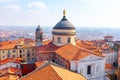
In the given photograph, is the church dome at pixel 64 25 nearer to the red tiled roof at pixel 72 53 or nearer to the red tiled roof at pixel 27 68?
the red tiled roof at pixel 72 53

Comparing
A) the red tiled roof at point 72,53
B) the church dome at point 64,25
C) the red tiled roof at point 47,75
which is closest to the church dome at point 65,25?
the church dome at point 64,25

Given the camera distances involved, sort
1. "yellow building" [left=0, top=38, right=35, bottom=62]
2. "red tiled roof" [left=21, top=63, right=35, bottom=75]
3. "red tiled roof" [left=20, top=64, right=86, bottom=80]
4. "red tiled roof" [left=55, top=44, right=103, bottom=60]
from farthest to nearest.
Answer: "yellow building" [left=0, top=38, right=35, bottom=62] → "red tiled roof" [left=21, top=63, right=35, bottom=75] → "red tiled roof" [left=55, top=44, right=103, bottom=60] → "red tiled roof" [left=20, top=64, right=86, bottom=80]

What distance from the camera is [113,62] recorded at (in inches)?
2422

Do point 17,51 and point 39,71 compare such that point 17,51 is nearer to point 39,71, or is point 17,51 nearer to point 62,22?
point 62,22

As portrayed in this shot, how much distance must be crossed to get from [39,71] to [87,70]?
1116cm

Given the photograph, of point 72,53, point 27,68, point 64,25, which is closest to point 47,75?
point 72,53

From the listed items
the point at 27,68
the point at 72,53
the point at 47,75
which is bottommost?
the point at 27,68

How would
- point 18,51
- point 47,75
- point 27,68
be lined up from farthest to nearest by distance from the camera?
point 18,51 < point 27,68 < point 47,75

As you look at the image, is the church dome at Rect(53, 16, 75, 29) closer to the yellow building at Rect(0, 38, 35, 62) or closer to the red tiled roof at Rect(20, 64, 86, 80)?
the red tiled roof at Rect(20, 64, 86, 80)

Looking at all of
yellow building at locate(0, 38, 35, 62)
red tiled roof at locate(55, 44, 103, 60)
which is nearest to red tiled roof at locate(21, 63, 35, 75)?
red tiled roof at locate(55, 44, 103, 60)

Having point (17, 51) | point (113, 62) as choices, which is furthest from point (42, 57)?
point (113, 62)

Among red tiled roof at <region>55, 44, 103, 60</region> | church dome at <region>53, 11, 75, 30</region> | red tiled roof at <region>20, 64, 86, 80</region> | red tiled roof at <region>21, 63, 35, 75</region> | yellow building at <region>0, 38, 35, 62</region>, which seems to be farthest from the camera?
yellow building at <region>0, 38, 35, 62</region>

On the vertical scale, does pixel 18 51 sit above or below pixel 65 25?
below

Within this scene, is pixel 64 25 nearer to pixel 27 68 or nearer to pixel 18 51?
pixel 27 68
